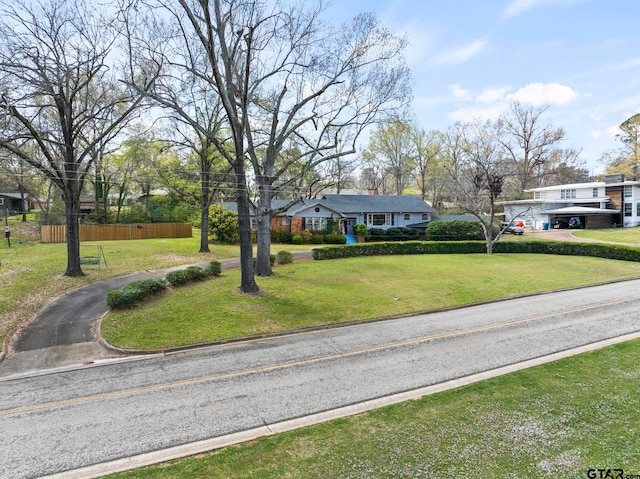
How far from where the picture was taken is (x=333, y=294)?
16.9 m

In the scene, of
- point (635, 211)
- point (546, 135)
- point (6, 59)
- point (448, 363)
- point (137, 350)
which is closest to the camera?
point (448, 363)

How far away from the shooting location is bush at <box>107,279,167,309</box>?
13.7 meters

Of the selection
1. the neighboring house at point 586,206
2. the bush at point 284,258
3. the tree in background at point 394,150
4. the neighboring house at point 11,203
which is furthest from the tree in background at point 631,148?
the neighboring house at point 11,203

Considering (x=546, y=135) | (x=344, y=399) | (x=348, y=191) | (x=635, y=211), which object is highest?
(x=546, y=135)

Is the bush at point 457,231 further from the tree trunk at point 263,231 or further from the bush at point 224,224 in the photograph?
the tree trunk at point 263,231

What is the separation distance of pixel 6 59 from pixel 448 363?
2106cm

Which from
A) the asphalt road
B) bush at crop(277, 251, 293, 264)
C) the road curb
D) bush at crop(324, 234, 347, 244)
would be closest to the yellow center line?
the asphalt road

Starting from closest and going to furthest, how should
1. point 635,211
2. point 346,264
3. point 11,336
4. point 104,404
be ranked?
point 104,404 < point 11,336 < point 346,264 < point 635,211

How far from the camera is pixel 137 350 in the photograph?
A: 1063 centimetres

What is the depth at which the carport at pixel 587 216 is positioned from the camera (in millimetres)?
47531

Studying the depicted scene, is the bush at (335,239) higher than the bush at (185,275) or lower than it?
higher

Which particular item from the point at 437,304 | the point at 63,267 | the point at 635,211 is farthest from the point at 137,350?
the point at 635,211

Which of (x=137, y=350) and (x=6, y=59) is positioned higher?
(x=6, y=59)

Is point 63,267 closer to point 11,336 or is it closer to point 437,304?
point 11,336
